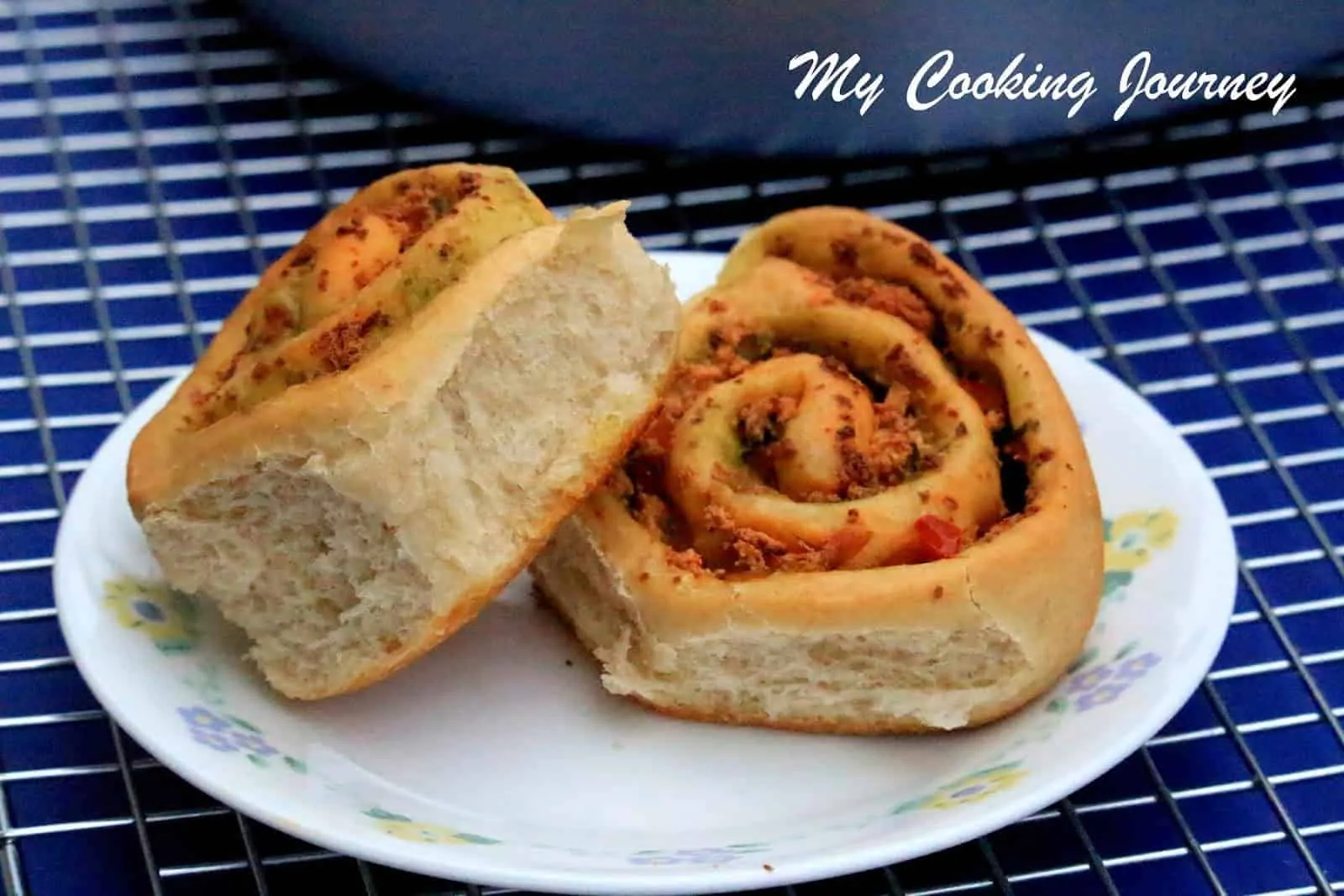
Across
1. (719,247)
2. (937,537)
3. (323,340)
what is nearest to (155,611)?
(323,340)

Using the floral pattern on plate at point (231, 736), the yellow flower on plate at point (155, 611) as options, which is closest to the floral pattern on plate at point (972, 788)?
the floral pattern on plate at point (231, 736)

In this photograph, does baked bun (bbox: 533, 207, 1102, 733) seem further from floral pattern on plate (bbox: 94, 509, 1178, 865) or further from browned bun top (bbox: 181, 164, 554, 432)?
browned bun top (bbox: 181, 164, 554, 432)

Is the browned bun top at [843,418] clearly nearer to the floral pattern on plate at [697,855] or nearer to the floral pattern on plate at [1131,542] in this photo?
the floral pattern on plate at [1131,542]

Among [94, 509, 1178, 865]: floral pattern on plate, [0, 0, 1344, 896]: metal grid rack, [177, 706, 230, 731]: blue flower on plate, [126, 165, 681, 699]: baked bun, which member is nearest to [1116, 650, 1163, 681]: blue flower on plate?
[94, 509, 1178, 865]: floral pattern on plate

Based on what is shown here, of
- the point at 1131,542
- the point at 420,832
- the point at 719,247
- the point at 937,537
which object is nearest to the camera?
the point at 420,832

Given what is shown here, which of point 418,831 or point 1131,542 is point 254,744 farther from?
point 1131,542

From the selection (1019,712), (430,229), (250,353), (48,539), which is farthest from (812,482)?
(48,539)
